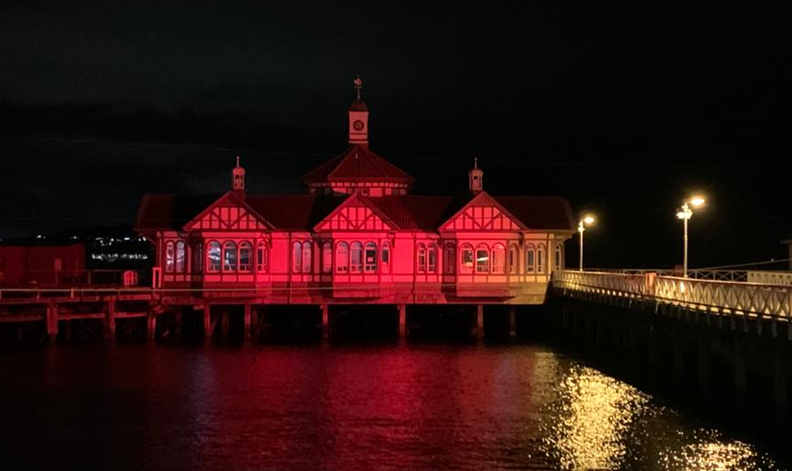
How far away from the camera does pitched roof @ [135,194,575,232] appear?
49625mm

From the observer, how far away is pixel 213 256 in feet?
156

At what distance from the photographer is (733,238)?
2837 inches

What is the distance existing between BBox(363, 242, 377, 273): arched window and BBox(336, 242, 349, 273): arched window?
94 cm

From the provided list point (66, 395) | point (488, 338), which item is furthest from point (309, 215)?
point (66, 395)

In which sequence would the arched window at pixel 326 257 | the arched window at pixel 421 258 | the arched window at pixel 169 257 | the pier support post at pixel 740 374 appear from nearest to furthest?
the pier support post at pixel 740 374 → the arched window at pixel 169 257 → the arched window at pixel 326 257 → the arched window at pixel 421 258

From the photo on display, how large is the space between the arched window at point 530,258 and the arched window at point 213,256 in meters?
16.3

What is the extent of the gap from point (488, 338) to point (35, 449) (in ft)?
87.2

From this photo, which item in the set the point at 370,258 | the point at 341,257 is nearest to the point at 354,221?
the point at 341,257

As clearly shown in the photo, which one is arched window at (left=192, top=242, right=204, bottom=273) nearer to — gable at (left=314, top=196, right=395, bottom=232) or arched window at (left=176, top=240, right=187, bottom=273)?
arched window at (left=176, top=240, right=187, bottom=273)

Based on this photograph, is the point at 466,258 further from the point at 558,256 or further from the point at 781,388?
the point at 781,388

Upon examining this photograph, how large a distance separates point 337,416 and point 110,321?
20.4 m

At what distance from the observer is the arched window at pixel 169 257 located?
4816 centimetres

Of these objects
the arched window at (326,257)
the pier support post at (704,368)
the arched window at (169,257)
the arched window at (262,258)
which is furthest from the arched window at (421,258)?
the pier support post at (704,368)

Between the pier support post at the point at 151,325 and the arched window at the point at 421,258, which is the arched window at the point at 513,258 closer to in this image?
the arched window at the point at 421,258
